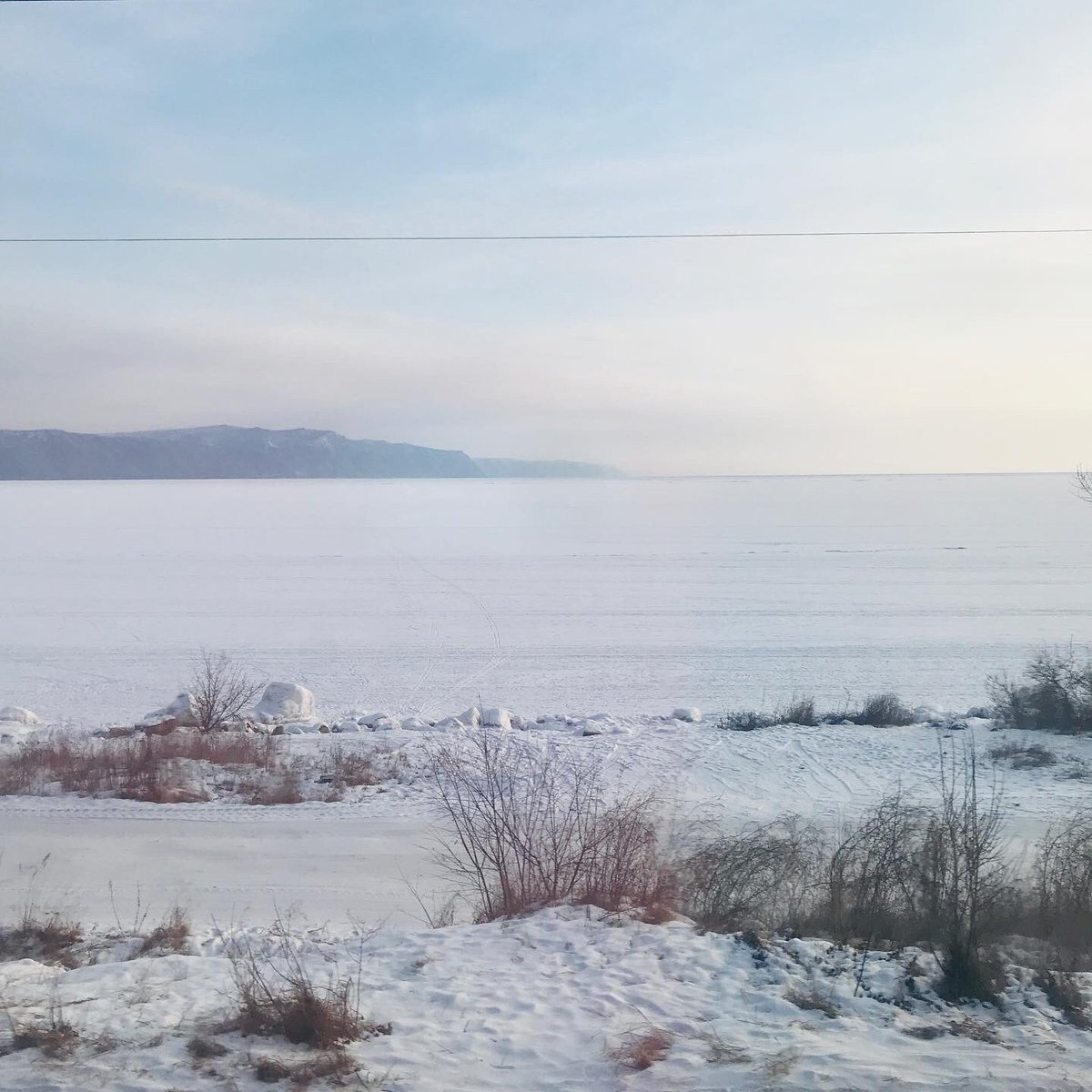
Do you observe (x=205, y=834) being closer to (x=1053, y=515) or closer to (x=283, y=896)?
(x=283, y=896)

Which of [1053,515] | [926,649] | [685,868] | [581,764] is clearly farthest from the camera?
[1053,515]

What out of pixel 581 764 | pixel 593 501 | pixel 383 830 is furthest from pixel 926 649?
pixel 593 501

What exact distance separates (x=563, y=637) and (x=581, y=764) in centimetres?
1274

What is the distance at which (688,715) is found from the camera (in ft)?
50.8

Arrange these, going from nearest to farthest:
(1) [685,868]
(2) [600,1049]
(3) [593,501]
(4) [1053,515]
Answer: (2) [600,1049]
(1) [685,868]
(4) [1053,515]
(3) [593,501]

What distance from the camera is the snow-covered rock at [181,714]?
48.9 ft

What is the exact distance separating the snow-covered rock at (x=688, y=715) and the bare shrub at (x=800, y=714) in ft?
4.06

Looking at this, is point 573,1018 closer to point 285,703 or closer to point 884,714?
point 884,714

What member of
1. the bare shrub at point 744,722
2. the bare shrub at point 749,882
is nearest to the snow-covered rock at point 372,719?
the bare shrub at point 744,722

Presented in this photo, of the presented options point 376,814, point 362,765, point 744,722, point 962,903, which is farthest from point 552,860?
point 744,722

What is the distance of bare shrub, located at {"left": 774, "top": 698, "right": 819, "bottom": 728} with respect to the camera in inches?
583

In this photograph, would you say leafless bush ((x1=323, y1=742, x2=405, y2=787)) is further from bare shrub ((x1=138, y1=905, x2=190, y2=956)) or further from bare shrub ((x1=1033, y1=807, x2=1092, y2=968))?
bare shrub ((x1=1033, y1=807, x2=1092, y2=968))

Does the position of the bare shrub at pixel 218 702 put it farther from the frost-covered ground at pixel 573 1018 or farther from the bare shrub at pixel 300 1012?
the bare shrub at pixel 300 1012

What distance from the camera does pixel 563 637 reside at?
24797 millimetres
